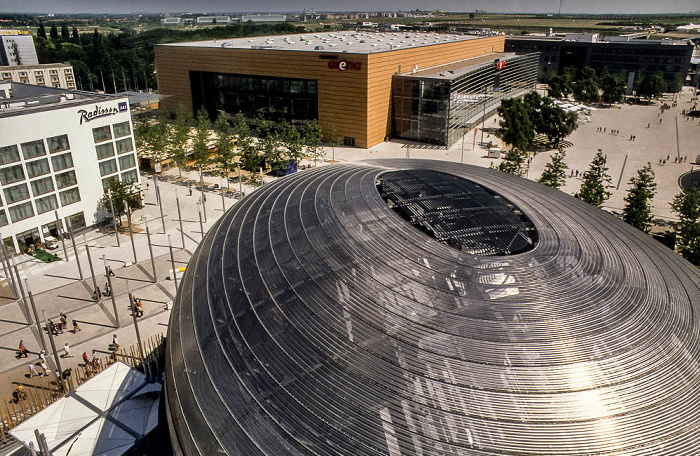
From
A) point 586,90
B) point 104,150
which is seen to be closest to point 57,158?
point 104,150

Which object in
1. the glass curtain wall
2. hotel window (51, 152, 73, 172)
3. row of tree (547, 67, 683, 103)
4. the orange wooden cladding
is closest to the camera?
hotel window (51, 152, 73, 172)

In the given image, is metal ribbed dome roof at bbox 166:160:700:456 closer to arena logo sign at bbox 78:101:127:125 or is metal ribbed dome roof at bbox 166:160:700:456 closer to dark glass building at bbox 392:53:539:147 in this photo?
arena logo sign at bbox 78:101:127:125

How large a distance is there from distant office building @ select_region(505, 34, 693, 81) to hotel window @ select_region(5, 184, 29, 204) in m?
144

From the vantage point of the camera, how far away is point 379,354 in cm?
1476

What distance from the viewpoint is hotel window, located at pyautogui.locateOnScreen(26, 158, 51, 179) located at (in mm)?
41812

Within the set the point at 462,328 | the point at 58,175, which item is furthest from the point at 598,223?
the point at 58,175

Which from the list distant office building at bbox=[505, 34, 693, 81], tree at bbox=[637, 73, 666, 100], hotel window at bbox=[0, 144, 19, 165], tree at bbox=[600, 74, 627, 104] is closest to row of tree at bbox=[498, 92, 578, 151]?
tree at bbox=[600, 74, 627, 104]

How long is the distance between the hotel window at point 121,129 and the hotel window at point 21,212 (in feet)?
37.5

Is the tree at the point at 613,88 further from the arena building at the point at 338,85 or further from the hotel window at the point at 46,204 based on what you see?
the hotel window at the point at 46,204

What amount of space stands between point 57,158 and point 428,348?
4315 centimetres

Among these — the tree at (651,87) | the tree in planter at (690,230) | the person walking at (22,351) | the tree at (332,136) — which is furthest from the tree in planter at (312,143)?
the tree at (651,87)

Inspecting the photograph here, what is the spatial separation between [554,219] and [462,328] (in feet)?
31.9

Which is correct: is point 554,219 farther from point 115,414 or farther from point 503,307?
point 115,414

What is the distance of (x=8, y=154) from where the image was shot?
131 ft
